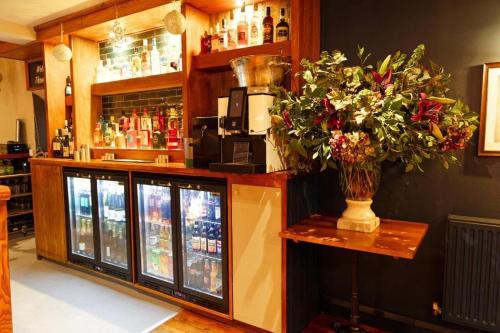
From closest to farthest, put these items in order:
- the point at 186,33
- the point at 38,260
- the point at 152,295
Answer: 1. the point at 186,33
2. the point at 152,295
3. the point at 38,260

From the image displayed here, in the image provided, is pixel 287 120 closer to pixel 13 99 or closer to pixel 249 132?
pixel 249 132

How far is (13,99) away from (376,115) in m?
5.59

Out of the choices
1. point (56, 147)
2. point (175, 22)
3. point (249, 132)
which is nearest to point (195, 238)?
point (249, 132)

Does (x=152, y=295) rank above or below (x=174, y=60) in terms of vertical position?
below

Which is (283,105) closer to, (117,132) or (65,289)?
(117,132)

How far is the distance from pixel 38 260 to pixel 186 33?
3.17 meters

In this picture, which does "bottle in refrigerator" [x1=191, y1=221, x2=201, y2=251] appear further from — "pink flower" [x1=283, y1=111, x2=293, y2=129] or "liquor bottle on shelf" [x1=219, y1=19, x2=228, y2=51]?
"liquor bottle on shelf" [x1=219, y1=19, x2=228, y2=51]

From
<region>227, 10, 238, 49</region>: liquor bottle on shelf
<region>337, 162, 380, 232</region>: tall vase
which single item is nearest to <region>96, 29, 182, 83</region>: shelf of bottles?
<region>227, 10, 238, 49</region>: liquor bottle on shelf

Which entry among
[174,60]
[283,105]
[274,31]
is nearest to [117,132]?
[174,60]

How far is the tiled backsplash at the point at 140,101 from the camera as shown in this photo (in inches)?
130

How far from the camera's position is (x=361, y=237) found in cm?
184

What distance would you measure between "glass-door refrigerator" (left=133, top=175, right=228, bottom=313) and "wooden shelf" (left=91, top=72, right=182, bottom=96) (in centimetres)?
91

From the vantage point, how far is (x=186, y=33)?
→ 9.02 feet

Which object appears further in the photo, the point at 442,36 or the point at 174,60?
the point at 174,60
